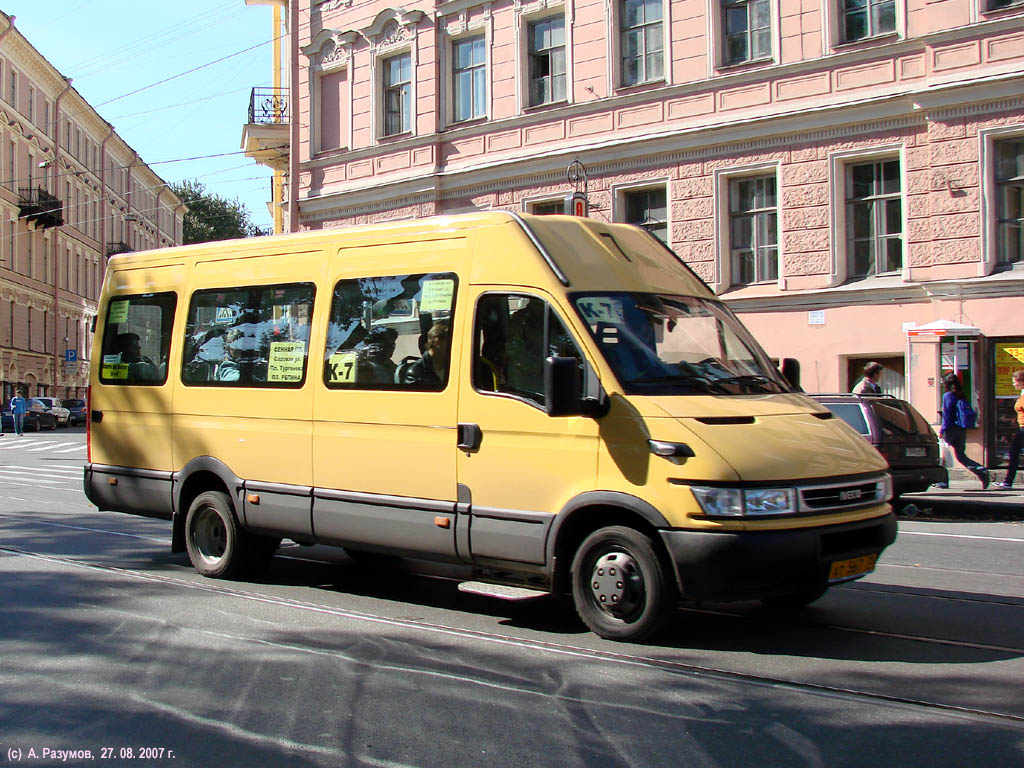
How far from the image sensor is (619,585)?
6.13 meters

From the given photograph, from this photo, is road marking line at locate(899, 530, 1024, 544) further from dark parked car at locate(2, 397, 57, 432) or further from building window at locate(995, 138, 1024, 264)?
dark parked car at locate(2, 397, 57, 432)

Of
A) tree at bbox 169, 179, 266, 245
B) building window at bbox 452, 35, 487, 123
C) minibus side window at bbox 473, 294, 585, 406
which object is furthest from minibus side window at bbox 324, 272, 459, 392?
tree at bbox 169, 179, 266, 245

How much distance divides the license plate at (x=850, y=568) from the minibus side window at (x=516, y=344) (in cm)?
184

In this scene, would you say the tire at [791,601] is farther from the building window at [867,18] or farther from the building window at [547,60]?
the building window at [547,60]

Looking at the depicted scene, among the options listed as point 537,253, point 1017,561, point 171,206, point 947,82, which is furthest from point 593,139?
point 171,206

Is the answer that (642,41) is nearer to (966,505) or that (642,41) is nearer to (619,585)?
(966,505)

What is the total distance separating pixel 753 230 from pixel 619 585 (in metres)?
15.0

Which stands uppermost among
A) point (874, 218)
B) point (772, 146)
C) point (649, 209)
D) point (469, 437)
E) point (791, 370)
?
point (772, 146)

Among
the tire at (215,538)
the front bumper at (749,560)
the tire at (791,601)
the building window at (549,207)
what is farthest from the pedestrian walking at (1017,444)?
the tire at (215,538)

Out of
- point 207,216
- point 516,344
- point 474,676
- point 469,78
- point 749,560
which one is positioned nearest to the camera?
point 474,676

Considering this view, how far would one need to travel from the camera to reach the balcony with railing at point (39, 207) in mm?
51875

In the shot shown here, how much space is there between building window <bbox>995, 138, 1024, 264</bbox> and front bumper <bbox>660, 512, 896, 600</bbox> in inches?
522

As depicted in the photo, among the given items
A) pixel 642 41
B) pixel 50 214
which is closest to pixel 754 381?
pixel 642 41

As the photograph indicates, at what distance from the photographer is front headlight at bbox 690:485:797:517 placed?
18.8 feet
